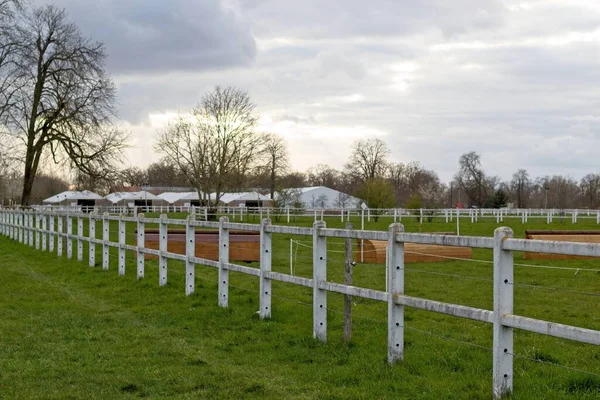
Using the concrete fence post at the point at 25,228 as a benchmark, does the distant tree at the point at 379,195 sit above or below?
above

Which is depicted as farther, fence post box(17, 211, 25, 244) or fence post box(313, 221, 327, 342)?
fence post box(17, 211, 25, 244)

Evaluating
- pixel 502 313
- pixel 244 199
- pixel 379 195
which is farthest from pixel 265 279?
pixel 244 199

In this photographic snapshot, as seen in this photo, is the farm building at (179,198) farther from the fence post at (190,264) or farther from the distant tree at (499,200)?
the fence post at (190,264)

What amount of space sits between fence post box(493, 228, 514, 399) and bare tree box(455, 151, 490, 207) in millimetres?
113148

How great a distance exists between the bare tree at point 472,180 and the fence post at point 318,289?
111 metres

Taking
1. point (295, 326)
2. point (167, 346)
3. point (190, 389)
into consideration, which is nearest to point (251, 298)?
point (295, 326)

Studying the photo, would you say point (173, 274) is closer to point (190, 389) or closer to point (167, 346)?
point (167, 346)

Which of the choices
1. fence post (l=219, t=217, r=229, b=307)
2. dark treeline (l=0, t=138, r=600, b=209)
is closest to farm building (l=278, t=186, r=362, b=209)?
dark treeline (l=0, t=138, r=600, b=209)

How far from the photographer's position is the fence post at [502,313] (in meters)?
5.70

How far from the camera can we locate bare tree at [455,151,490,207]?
117 meters

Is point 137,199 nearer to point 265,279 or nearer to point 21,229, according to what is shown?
point 21,229

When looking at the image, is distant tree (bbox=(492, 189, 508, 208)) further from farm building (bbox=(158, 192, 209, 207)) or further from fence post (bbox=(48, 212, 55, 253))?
fence post (bbox=(48, 212, 55, 253))

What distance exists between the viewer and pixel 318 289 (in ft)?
28.1

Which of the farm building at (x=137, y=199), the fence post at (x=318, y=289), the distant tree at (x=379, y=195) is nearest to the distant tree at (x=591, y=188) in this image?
the distant tree at (x=379, y=195)
